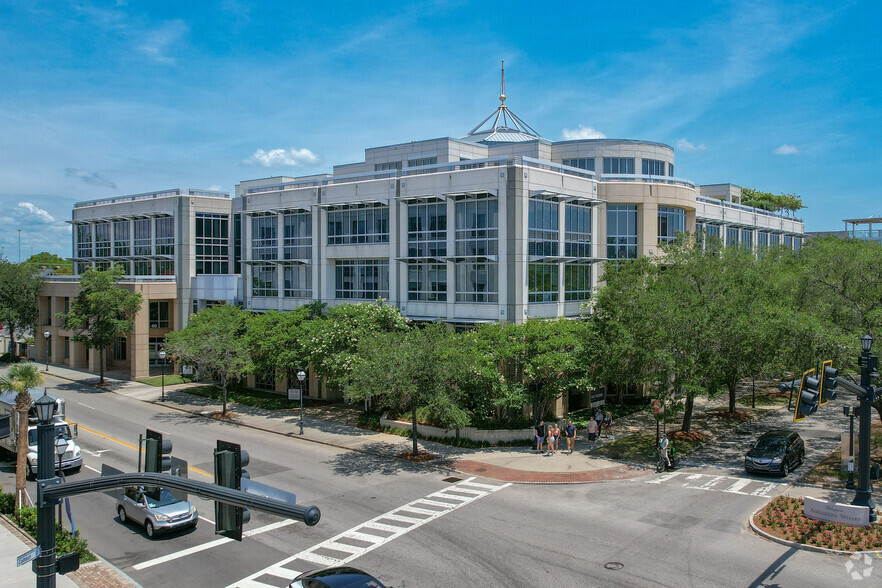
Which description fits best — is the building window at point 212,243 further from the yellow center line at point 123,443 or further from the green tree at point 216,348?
the yellow center line at point 123,443

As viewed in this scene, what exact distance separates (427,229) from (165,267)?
98.2ft

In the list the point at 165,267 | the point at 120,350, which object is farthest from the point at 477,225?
the point at 120,350

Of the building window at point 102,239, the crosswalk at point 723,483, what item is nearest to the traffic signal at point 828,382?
the crosswalk at point 723,483

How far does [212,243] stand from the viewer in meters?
58.4

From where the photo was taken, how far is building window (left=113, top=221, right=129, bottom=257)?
203 ft

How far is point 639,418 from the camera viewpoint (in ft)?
124

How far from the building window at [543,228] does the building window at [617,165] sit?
47.4 feet

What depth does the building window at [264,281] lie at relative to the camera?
49094 mm

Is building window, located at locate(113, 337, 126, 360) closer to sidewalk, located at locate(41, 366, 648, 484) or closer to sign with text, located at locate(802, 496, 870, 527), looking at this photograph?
sidewalk, located at locate(41, 366, 648, 484)

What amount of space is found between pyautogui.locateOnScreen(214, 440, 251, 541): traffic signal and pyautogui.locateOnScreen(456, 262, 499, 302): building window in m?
29.8

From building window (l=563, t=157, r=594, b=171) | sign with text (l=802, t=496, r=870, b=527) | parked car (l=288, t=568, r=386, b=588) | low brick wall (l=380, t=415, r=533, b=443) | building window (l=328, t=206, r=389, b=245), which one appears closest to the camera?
parked car (l=288, t=568, r=386, b=588)

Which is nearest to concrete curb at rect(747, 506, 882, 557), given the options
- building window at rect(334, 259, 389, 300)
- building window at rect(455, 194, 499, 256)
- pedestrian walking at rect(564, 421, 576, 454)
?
pedestrian walking at rect(564, 421, 576, 454)

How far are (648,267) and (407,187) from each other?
15526mm

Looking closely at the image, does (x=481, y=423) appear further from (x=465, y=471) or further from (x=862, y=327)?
(x=862, y=327)
